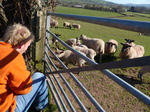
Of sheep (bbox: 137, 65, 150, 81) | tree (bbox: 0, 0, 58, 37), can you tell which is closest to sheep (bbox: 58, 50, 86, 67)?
sheep (bbox: 137, 65, 150, 81)

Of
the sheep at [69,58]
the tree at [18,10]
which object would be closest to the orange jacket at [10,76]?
the tree at [18,10]

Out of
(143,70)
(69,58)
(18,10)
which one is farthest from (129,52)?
(18,10)

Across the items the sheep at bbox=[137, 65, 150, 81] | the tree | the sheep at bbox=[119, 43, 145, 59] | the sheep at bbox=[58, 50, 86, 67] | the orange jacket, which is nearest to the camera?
the orange jacket

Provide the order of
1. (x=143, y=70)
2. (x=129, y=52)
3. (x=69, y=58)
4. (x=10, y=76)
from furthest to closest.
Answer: (x=129, y=52)
(x=69, y=58)
(x=143, y=70)
(x=10, y=76)

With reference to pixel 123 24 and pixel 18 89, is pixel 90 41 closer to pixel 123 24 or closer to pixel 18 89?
pixel 18 89

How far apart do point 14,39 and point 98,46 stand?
7.54m

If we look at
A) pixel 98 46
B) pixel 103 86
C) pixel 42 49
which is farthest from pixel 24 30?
pixel 98 46

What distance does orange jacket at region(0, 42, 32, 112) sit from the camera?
149cm

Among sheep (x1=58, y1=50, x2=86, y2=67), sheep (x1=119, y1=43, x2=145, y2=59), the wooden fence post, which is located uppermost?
the wooden fence post

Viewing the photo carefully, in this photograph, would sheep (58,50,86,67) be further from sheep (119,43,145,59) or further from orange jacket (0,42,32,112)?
orange jacket (0,42,32,112)

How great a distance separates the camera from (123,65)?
0.73 m

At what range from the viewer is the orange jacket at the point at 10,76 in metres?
1.49

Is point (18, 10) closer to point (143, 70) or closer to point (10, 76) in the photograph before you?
point (10, 76)

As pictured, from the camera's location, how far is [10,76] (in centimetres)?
154
